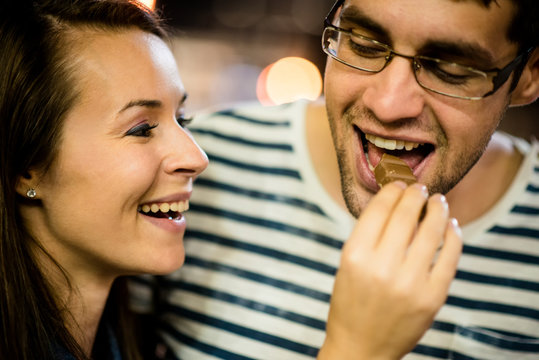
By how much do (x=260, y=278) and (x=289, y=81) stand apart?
7068 mm

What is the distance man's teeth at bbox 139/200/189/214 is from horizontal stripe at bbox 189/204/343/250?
243 mm

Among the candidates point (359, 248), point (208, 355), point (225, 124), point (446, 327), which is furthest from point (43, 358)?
point (446, 327)

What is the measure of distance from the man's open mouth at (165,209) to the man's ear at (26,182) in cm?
30

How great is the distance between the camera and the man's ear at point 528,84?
63.3 inches

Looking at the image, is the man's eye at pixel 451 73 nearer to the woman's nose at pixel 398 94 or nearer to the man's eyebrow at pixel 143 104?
the woman's nose at pixel 398 94

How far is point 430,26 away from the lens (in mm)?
1316

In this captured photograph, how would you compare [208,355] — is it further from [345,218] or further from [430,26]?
[430,26]

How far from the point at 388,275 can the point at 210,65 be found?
6.54 meters

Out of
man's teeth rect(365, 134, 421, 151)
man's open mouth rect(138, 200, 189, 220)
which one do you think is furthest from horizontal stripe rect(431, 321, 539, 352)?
man's open mouth rect(138, 200, 189, 220)

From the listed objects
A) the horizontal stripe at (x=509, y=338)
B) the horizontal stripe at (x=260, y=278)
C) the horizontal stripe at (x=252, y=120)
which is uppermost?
the horizontal stripe at (x=252, y=120)

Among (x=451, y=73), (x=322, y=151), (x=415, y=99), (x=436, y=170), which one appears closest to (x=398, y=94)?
(x=415, y=99)

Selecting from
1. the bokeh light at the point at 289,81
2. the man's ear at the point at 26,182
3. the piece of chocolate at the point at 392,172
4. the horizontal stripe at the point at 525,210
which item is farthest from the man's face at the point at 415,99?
the bokeh light at the point at 289,81

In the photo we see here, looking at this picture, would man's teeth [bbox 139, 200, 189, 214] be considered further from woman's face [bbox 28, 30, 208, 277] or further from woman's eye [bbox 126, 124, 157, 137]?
woman's eye [bbox 126, 124, 157, 137]

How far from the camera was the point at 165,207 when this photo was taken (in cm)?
159
